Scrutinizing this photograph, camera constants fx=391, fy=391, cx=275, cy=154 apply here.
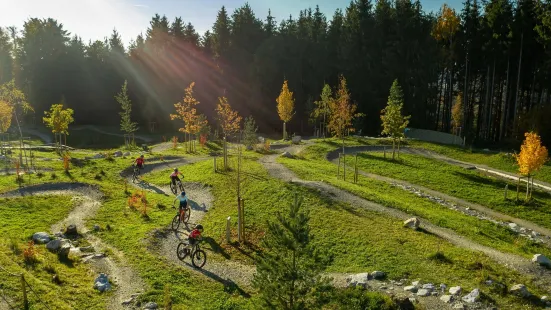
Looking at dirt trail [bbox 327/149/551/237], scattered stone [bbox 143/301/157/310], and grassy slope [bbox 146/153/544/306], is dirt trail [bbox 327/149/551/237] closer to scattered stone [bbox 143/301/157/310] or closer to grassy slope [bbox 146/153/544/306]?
grassy slope [bbox 146/153/544/306]

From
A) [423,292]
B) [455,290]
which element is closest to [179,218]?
[423,292]

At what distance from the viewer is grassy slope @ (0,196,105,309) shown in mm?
14906

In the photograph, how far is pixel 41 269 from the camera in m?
17.2

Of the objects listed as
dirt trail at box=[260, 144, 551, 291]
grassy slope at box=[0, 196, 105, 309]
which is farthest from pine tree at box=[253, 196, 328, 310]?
dirt trail at box=[260, 144, 551, 291]

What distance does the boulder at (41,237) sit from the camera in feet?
67.9

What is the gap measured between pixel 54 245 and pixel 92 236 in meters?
2.90

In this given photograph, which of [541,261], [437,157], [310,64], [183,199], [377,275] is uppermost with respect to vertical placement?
[310,64]

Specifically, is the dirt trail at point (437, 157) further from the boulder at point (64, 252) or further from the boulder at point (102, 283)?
the boulder at point (102, 283)

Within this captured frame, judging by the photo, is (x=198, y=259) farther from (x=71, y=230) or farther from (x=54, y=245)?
(x=71, y=230)

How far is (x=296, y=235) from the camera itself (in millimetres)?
12328

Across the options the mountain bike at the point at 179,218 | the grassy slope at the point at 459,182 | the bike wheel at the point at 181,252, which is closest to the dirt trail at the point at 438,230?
the mountain bike at the point at 179,218

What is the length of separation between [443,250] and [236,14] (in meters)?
91.3

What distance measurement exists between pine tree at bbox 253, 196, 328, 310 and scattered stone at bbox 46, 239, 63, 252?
12.8 metres

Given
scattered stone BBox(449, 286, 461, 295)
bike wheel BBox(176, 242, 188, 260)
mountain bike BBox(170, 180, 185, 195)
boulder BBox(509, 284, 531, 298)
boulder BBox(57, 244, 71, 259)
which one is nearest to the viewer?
boulder BBox(509, 284, 531, 298)
